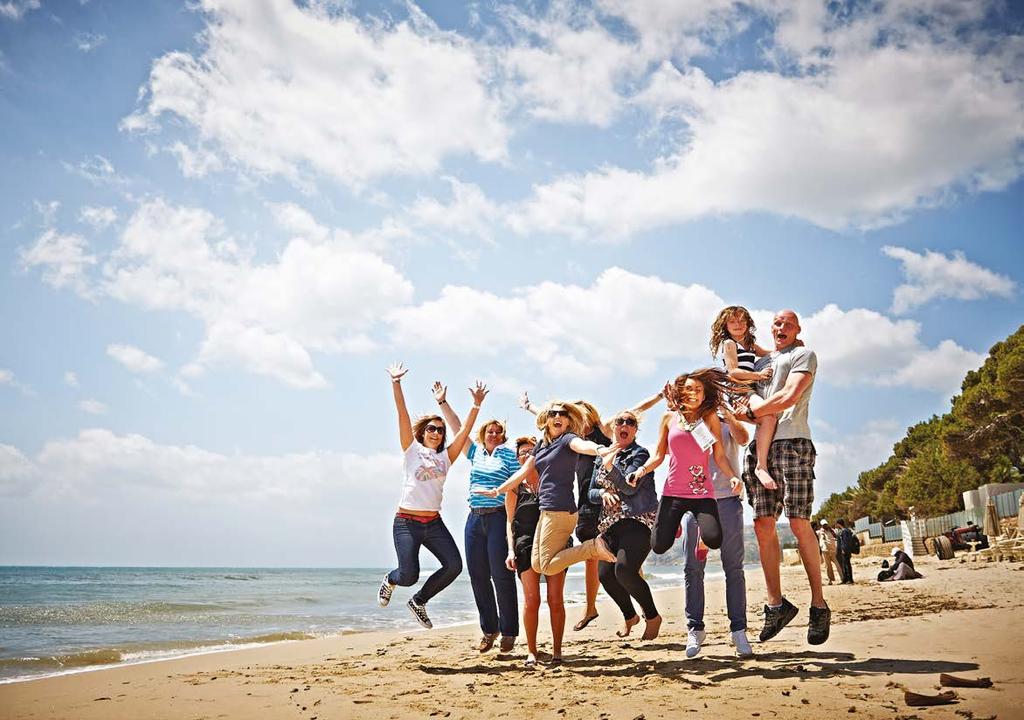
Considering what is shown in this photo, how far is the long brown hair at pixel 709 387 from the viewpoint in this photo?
5523mm

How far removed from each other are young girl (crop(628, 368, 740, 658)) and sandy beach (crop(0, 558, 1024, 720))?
93cm

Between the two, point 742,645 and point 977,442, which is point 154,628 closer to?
point 742,645

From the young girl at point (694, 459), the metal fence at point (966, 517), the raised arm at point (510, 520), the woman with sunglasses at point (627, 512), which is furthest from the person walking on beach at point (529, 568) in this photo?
the metal fence at point (966, 517)

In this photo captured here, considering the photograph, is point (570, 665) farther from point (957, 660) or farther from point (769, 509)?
point (957, 660)

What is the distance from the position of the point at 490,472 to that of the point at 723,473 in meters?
2.28

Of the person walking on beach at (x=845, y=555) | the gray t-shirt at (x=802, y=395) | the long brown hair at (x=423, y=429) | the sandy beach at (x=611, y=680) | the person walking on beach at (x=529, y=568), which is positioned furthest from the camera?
the person walking on beach at (x=845, y=555)

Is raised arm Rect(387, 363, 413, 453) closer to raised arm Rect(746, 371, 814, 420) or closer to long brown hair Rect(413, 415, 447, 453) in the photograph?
long brown hair Rect(413, 415, 447, 453)

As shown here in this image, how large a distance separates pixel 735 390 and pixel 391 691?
352cm

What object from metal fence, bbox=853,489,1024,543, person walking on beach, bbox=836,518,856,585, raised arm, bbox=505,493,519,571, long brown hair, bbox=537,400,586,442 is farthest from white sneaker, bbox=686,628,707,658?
metal fence, bbox=853,489,1024,543

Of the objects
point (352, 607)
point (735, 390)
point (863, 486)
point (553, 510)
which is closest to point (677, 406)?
point (735, 390)

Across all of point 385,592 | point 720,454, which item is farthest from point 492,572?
point 720,454

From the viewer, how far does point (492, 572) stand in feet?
21.4

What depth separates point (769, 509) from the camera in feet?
17.0

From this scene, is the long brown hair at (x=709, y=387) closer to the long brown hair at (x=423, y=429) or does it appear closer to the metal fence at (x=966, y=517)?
the long brown hair at (x=423, y=429)
